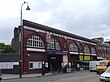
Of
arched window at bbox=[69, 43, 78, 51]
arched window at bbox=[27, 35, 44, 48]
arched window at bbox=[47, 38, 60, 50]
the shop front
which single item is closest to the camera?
arched window at bbox=[27, 35, 44, 48]

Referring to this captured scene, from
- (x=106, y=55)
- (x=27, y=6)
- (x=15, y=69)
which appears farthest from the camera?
(x=106, y=55)

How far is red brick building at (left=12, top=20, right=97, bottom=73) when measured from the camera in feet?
194

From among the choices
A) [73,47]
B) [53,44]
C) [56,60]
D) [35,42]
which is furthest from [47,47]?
[73,47]

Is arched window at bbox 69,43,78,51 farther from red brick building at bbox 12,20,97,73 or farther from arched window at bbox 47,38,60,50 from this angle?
arched window at bbox 47,38,60,50

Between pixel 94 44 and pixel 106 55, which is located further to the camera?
pixel 106 55

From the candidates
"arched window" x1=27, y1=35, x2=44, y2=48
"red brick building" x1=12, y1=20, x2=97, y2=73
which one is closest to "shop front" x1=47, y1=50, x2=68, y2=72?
"red brick building" x1=12, y1=20, x2=97, y2=73

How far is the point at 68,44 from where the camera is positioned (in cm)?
7725

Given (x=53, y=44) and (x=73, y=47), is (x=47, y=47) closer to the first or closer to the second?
(x=53, y=44)

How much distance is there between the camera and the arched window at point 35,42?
6027cm

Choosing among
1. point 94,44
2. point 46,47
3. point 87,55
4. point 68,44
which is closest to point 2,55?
point 46,47

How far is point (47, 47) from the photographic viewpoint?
6631cm

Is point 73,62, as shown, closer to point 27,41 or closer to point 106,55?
point 27,41

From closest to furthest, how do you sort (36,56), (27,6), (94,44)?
1. (27,6)
2. (36,56)
3. (94,44)

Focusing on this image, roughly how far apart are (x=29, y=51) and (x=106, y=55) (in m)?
62.7
